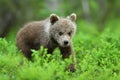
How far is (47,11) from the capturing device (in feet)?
86.4

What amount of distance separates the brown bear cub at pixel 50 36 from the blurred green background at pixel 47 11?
43.1ft

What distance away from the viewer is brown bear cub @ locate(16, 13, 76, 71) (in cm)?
1221

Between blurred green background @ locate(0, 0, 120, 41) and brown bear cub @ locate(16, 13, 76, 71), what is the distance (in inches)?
518

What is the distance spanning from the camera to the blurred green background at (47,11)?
31.2 meters

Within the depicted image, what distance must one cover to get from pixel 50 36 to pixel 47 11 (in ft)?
45.7

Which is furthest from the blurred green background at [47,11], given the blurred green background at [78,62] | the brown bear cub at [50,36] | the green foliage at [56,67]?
the green foliage at [56,67]

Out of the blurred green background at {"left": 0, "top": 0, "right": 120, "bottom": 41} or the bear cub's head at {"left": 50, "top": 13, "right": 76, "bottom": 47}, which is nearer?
the bear cub's head at {"left": 50, "top": 13, "right": 76, "bottom": 47}

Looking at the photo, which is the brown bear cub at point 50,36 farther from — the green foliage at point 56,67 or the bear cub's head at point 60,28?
the green foliage at point 56,67

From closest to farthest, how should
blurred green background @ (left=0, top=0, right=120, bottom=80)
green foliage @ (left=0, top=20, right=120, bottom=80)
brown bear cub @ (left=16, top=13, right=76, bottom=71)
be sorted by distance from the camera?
1. green foliage @ (left=0, top=20, right=120, bottom=80)
2. blurred green background @ (left=0, top=0, right=120, bottom=80)
3. brown bear cub @ (left=16, top=13, right=76, bottom=71)

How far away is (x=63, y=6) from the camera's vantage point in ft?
113

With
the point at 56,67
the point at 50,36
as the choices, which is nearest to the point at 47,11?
the point at 50,36

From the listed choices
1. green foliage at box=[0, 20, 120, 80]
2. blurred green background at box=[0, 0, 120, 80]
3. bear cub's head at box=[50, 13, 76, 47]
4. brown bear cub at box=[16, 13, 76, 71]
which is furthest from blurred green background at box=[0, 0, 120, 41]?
green foliage at box=[0, 20, 120, 80]

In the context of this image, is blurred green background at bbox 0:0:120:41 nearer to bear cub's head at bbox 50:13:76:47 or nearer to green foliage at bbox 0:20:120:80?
bear cub's head at bbox 50:13:76:47

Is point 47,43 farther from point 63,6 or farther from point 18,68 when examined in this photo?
point 63,6
